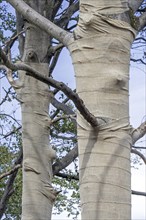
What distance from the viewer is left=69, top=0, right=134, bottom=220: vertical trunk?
2.94 metres

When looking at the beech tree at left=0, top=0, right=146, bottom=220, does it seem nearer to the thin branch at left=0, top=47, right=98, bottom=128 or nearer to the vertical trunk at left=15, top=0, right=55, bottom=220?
the thin branch at left=0, top=47, right=98, bottom=128

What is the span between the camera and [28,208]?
616 cm

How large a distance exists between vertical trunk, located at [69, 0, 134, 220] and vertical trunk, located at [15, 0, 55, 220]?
10.6 feet

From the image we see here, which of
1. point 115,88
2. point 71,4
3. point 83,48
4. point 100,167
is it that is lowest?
point 100,167

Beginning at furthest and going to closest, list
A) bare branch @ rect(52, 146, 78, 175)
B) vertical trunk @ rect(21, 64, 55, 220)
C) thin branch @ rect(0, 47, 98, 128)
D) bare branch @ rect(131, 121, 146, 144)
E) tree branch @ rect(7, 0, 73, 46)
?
1. bare branch @ rect(52, 146, 78, 175)
2. vertical trunk @ rect(21, 64, 55, 220)
3. tree branch @ rect(7, 0, 73, 46)
4. bare branch @ rect(131, 121, 146, 144)
5. thin branch @ rect(0, 47, 98, 128)

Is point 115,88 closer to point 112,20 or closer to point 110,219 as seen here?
point 112,20

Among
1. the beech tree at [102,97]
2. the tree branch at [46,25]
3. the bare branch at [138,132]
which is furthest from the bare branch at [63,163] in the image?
the bare branch at [138,132]

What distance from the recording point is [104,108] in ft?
10.1

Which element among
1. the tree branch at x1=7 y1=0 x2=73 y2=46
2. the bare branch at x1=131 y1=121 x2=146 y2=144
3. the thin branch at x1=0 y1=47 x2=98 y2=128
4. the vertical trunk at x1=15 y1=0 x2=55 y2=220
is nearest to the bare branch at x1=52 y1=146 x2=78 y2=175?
the vertical trunk at x1=15 y1=0 x2=55 y2=220

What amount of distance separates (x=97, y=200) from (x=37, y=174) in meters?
3.67

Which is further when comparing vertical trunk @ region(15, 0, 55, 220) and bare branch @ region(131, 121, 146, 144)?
vertical trunk @ region(15, 0, 55, 220)

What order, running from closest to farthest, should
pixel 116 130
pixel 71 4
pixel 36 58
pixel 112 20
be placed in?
pixel 116 130
pixel 112 20
pixel 36 58
pixel 71 4

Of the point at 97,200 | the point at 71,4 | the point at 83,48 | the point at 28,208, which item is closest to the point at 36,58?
the point at 28,208

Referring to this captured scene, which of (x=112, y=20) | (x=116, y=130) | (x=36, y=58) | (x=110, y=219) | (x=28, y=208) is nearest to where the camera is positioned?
(x=110, y=219)
